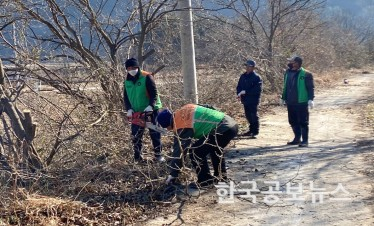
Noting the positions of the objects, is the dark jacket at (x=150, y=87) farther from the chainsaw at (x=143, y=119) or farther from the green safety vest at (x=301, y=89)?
the green safety vest at (x=301, y=89)

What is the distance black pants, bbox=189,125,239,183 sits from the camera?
21.2ft

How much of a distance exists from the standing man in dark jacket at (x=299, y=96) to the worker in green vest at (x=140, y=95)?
2.73 metres

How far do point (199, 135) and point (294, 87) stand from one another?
10.6ft

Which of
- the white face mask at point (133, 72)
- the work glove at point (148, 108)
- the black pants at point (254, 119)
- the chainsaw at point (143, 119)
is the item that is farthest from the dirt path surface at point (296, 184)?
the white face mask at point (133, 72)

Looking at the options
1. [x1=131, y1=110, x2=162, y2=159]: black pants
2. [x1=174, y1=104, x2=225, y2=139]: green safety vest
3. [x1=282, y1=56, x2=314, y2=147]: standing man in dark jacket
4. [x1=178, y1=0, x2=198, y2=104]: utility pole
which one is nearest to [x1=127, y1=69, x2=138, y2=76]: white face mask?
[x1=131, y1=110, x2=162, y2=159]: black pants

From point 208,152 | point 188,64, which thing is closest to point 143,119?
point 208,152

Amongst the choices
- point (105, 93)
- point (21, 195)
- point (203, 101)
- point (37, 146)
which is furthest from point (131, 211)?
point (203, 101)

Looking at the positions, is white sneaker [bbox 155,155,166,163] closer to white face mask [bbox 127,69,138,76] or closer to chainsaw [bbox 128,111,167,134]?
chainsaw [bbox 128,111,167,134]

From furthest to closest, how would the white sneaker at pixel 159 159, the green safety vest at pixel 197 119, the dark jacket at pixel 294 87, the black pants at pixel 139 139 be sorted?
1. the dark jacket at pixel 294 87
2. the black pants at pixel 139 139
3. the white sneaker at pixel 159 159
4. the green safety vest at pixel 197 119

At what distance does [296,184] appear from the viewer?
262 inches

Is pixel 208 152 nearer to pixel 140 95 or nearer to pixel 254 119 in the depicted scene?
pixel 140 95

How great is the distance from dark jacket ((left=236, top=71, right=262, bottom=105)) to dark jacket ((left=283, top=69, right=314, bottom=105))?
2.96 ft

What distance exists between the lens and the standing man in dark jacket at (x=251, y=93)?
9.98 m

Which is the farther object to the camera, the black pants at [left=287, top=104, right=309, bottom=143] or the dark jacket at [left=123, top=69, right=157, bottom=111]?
the black pants at [left=287, top=104, right=309, bottom=143]
